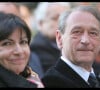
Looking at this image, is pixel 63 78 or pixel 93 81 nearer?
pixel 63 78

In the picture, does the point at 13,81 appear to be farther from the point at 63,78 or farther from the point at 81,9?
the point at 81,9

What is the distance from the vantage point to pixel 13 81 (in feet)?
13.0

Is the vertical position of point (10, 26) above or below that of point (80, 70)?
above

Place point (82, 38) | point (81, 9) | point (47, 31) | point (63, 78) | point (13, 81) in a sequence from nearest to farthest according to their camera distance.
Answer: point (13, 81) < point (63, 78) < point (82, 38) < point (81, 9) < point (47, 31)

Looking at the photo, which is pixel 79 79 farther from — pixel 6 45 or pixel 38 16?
pixel 38 16

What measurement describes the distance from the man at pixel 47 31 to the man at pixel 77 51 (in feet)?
9.45

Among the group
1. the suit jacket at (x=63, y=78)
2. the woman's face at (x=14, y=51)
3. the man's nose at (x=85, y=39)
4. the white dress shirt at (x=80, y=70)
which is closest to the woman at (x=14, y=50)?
the woman's face at (x=14, y=51)

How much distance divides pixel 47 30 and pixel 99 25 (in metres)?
3.72

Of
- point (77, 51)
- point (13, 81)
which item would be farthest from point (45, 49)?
point (13, 81)

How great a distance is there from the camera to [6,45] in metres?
4.09

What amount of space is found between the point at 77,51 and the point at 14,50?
0.63m

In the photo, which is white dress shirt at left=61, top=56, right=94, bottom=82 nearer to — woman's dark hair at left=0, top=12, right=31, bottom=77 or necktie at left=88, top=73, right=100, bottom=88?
necktie at left=88, top=73, right=100, bottom=88

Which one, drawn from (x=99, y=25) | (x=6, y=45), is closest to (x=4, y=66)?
(x=6, y=45)

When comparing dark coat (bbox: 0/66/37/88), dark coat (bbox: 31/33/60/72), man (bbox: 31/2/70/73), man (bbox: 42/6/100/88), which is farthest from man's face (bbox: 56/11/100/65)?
man (bbox: 31/2/70/73)
